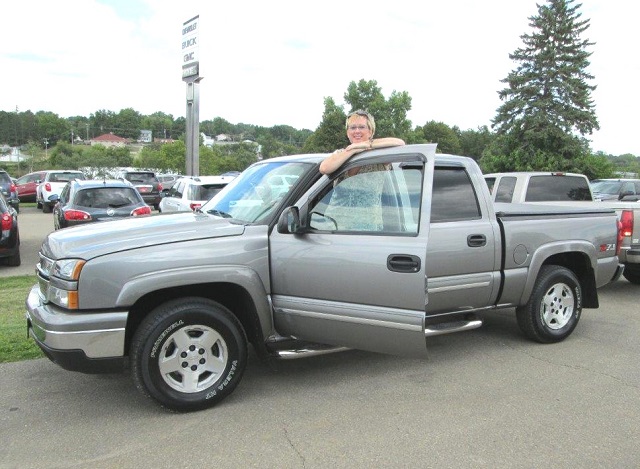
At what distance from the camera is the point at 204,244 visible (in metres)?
3.75

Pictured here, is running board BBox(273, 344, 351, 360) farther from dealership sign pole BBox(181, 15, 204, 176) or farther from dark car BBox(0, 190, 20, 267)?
dealership sign pole BBox(181, 15, 204, 176)

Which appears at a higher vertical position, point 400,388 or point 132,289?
point 132,289

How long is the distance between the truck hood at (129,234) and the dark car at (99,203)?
6668mm

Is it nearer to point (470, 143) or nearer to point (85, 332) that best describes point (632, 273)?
point (85, 332)

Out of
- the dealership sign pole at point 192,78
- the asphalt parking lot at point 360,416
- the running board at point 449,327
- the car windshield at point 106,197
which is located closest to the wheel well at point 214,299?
the asphalt parking lot at point 360,416

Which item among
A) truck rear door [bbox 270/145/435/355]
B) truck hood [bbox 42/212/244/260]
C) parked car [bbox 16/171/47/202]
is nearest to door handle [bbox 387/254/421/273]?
truck rear door [bbox 270/145/435/355]

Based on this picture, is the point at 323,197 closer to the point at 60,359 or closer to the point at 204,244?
the point at 204,244

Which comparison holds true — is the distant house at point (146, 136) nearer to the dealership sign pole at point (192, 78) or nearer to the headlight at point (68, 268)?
the dealership sign pole at point (192, 78)

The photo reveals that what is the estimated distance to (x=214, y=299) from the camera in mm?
4117

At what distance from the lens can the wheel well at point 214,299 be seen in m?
3.77

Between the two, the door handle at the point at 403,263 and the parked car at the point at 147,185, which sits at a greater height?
the door handle at the point at 403,263

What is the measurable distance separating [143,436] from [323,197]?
204 centimetres

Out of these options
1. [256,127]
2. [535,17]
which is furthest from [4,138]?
[535,17]

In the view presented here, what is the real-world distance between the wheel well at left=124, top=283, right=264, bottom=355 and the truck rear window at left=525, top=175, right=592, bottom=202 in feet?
22.7
